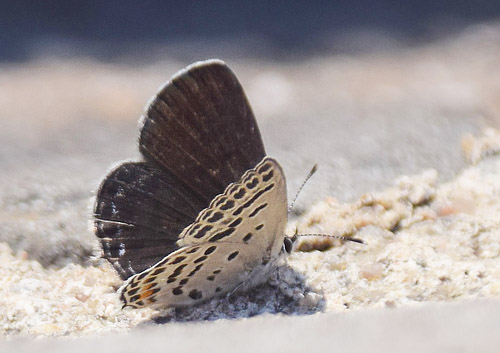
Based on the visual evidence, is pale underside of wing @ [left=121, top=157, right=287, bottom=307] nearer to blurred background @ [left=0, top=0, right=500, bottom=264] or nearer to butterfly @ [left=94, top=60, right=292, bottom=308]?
butterfly @ [left=94, top=60, right=292, bottom=308]

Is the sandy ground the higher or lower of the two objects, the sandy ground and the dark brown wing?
the lower

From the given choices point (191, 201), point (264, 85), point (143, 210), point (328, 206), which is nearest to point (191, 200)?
point (191, 201)

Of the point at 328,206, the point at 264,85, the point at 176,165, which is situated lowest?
the point at 328,206

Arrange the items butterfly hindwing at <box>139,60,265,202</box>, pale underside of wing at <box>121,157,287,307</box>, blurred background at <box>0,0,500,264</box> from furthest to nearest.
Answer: blurred background at <box>0,0,500,264</box> → butterfly hindwing at <box>139,60,265,202</box> → pale underside of wing at <box>121,157,287,307</box>

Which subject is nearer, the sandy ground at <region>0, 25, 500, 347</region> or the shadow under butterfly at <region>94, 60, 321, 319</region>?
the shadow under butterfly at <region>94, 60, 321, 319</region>

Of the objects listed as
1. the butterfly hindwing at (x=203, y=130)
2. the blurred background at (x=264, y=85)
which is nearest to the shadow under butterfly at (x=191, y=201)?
the butterfly hindwing at (x=203, y=130)

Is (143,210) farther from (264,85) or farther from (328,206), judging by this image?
(264,85)

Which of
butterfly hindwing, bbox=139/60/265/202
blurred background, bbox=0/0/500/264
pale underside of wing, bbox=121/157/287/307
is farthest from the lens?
blurred background, bbox=0/0/500/264

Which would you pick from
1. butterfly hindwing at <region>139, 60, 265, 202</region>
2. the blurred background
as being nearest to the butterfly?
butterfly hindwing at <region>139, 60, 265, 202</region>
